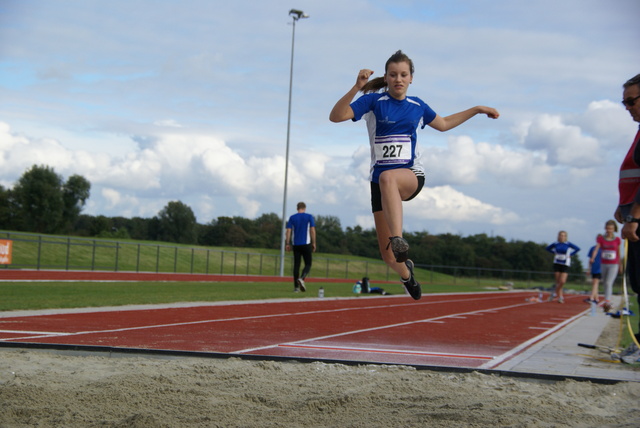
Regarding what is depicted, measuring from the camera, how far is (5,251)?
88.6 ft

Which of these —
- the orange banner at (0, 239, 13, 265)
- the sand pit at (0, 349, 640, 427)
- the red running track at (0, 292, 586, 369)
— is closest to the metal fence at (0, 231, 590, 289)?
the orange banner at (0, 239, 13, 265)

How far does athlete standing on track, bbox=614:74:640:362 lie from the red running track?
4.74 feet

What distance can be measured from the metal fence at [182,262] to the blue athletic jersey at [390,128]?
25270 mm

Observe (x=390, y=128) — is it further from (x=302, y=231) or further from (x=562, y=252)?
(x=562, y=252)

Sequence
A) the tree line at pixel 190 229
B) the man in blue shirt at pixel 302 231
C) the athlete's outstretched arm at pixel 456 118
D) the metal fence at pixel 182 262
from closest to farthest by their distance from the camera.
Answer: the athlete's outstretched arm at pixel 456 118
the man in blue shirt at pixel 302 231
the metal fence at pixel 182 262
the tree line at pixel 190 229

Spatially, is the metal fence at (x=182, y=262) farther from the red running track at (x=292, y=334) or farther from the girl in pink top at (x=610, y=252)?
the girl in pink top at (x=610, y=252)

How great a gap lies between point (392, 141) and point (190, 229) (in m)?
86.5

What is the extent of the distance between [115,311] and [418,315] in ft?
19.2

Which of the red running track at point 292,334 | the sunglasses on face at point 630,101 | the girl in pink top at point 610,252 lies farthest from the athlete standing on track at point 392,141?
the girl in pink top at point 610,252

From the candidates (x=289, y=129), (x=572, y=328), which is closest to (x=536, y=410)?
(x=572, y=328)

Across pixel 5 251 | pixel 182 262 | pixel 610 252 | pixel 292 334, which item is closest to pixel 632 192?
pixel 292 334

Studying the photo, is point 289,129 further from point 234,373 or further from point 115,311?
point 234,373

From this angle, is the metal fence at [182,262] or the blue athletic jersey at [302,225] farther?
the metal fence at [182,262]

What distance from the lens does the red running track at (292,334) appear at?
6.51 m
